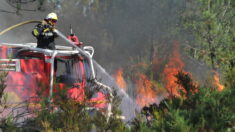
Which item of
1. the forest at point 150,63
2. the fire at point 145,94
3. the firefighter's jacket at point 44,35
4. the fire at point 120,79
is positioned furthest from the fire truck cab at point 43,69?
the fire at point 120,79

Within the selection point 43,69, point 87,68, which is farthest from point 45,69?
point 87,68

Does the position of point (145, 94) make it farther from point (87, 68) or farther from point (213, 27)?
point (87, 68)

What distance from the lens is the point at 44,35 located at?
24.1 ft

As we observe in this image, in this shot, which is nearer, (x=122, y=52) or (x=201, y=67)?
(x=201, y=67)

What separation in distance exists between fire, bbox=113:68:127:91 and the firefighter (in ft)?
40.1

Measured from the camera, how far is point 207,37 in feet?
49.2

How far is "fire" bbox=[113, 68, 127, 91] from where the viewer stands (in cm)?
2054

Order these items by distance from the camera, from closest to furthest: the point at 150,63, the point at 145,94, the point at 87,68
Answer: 1. the point at 87,68
2. the point at 145,94
3. the point at 150,63

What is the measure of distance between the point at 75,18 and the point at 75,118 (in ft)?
111

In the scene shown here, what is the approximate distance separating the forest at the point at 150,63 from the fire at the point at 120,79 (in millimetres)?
57

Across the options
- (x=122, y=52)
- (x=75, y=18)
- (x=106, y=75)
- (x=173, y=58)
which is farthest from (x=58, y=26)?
(x=173, y=58)

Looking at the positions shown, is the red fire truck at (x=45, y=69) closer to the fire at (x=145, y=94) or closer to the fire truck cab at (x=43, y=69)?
the fire truck cab at (x=43, y=69)

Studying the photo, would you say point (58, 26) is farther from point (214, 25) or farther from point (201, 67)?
point (214, 25)

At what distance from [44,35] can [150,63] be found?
15.3 metres
